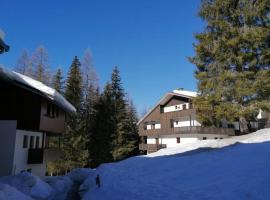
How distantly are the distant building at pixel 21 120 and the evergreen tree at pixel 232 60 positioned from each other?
1230 centimetres

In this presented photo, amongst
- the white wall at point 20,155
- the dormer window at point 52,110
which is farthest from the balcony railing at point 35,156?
the dormer window at point 52,110

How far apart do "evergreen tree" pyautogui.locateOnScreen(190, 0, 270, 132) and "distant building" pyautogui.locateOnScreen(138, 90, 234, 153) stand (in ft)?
48.5

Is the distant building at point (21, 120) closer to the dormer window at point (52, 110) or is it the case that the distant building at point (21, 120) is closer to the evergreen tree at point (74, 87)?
the dormer window at point (52, 110)

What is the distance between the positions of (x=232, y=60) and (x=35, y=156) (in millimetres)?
17375

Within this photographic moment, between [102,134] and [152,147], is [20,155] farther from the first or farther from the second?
[152,147]

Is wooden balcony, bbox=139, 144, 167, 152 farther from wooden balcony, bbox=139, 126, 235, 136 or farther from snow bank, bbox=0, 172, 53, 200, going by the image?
snow bank, bbox=0, 172, 53, 200

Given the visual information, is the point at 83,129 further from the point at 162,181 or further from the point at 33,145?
the point at 162,181

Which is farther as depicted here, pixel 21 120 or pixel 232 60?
pixel 232 60

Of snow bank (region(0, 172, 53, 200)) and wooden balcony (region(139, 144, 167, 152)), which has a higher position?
wooden balcony (region(139, 144, 167, 152))

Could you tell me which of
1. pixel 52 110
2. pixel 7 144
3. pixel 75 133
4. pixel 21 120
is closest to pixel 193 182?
pixel 7 144

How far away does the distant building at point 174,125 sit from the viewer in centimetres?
4256

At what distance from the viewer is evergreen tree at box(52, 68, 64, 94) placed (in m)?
49.3

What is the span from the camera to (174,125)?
49.9m

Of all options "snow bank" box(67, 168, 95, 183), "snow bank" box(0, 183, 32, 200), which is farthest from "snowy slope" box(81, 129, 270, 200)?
"snow bank" box(67, 168, 95, 183)
